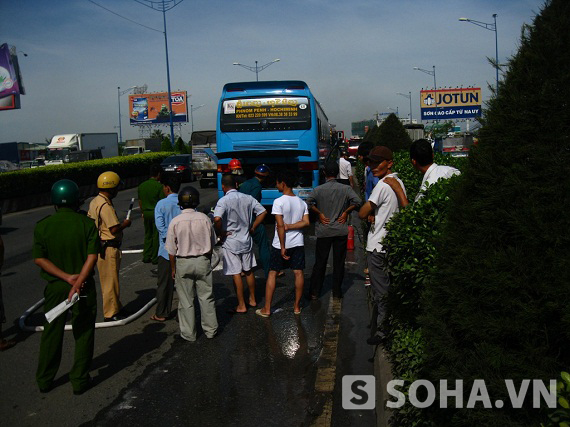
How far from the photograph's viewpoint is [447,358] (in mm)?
2553

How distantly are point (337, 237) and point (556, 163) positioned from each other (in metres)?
5.52

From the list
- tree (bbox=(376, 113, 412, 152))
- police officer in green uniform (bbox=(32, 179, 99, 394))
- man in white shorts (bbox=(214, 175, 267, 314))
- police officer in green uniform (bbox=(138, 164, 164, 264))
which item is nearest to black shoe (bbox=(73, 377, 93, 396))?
police officer in green uniform (bbox=(32, 179, 99, 394))

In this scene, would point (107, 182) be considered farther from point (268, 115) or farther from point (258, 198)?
point (268, 115)

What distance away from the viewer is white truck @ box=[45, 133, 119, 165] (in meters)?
40.7

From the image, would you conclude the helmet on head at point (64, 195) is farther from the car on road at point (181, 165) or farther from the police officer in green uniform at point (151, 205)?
the car on road at point (181, 165)

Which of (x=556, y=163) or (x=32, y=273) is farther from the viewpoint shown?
(x=32, y=273)

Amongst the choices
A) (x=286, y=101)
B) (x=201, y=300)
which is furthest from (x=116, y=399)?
(x=286, y=101)

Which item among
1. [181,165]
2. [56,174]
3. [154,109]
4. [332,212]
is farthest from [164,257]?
[154,109]

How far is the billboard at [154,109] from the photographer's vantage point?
86.7 m

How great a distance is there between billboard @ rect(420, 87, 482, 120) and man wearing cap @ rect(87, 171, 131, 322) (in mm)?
66519

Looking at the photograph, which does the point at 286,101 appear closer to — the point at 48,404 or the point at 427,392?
the point at 48,404

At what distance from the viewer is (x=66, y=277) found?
201 inches

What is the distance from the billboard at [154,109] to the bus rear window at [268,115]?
238 ft

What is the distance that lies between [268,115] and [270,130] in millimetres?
425
